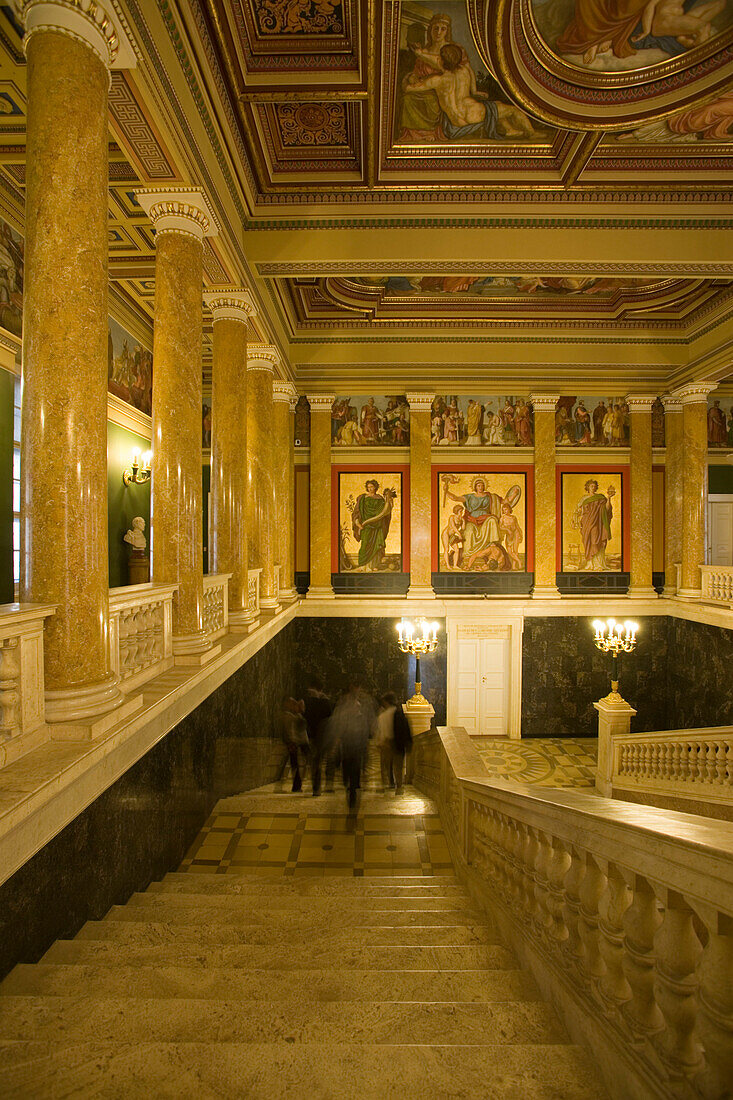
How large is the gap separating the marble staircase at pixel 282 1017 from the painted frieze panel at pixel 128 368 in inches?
335

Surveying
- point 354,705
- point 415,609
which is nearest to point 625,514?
point 415,609

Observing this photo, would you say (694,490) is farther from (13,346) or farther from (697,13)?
(13,346)

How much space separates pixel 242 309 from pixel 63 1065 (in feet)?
24.5

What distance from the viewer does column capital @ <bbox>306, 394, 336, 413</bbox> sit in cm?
1285

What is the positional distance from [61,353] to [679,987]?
3.89 metres

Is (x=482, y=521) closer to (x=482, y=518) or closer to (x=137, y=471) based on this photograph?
(x=482, y=518)

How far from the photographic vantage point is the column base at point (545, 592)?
41.8ft

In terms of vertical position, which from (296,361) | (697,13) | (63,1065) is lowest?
(63,1065)

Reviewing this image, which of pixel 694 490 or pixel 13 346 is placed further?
pixel 694 490

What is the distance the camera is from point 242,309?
24.6 feet

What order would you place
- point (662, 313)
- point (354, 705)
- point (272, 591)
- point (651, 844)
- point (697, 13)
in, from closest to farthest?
1. point (651, 844)
2. point (697, 13)
3. point (354, 705)
4. point (272, 591)
5. point (662, 313)

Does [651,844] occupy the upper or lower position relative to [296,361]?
lower

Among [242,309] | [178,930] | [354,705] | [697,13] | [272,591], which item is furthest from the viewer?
[272,591]

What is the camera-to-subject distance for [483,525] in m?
13.1
